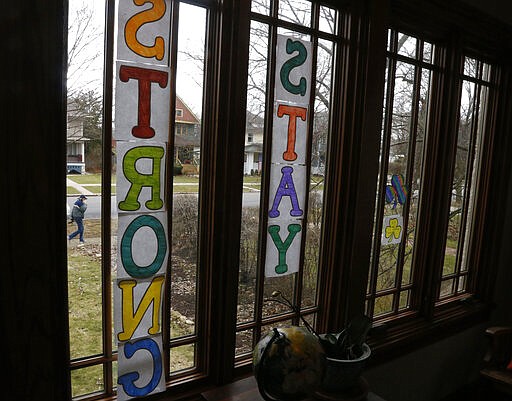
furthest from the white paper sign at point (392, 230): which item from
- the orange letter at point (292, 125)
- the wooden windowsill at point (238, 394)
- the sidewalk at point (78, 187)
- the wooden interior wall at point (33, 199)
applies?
the wooden interior wall at point (33, 199)

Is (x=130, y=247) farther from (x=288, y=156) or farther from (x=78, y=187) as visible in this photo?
(x=288, y=156)

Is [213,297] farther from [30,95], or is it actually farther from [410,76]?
[410,76]

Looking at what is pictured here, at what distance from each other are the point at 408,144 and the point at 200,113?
1.35 metres

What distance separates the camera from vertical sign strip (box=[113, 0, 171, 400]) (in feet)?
4.45

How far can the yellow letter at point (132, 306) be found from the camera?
1.43 m

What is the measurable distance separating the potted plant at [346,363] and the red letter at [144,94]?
34.3 inches

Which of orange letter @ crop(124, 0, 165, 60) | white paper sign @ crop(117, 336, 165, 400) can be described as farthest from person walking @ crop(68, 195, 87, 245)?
orange letter @ crop(124, 0, 165, 60)

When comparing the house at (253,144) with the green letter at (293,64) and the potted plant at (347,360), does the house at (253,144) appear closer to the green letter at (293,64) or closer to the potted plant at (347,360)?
the green letter at (293,64)

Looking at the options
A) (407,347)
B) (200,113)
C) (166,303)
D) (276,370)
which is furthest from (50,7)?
(407,347)

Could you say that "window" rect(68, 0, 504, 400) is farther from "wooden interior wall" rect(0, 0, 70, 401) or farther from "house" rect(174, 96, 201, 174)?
"wooden interior wall" rect(0, 0, 70, 401)

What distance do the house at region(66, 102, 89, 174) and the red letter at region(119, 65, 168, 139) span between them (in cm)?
17

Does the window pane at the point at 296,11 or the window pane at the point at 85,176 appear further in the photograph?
the window pane at the point at 296,11

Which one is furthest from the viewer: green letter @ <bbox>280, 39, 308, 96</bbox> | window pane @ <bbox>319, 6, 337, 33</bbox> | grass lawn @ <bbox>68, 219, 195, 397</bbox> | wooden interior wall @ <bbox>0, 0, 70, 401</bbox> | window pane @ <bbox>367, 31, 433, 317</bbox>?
window pane @ <bbox>367, 31, 433, 317</bbox>

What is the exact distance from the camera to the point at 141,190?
55.8 inches
